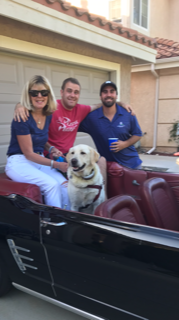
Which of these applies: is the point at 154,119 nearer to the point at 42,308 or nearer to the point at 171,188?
the point at 171,188

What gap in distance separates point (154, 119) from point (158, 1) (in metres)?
5.53

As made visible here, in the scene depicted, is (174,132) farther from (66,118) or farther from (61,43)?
(66,118)

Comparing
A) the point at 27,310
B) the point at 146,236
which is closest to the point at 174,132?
the point at 27,310

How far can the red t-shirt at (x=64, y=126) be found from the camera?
2.98 m

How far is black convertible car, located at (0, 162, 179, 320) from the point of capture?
1.38 meters

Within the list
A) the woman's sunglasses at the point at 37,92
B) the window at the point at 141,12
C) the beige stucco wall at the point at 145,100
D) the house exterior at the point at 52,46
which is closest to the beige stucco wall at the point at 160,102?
the beige stucco wall at the point at 145,100

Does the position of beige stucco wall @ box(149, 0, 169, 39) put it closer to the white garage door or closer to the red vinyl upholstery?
the white garage door

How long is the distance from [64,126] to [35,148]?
57 cm

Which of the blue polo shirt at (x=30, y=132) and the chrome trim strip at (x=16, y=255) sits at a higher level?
the blue polo shirt at (x=30, y=132)

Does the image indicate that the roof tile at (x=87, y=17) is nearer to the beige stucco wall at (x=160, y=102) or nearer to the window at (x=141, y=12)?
the beige stucco wall at (x=160, y=102)

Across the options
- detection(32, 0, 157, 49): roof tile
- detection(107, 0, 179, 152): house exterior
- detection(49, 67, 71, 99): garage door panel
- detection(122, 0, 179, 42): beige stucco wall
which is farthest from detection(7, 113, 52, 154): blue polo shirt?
detection(122, 0, 179, 42): beige stucco wall

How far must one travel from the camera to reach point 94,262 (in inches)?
61.6

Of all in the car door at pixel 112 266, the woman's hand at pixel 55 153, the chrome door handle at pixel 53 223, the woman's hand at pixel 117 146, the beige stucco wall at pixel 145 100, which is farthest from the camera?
the beige stucco wall at pixel 145 100

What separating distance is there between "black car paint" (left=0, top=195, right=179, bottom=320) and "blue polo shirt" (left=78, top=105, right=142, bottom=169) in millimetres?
1409
